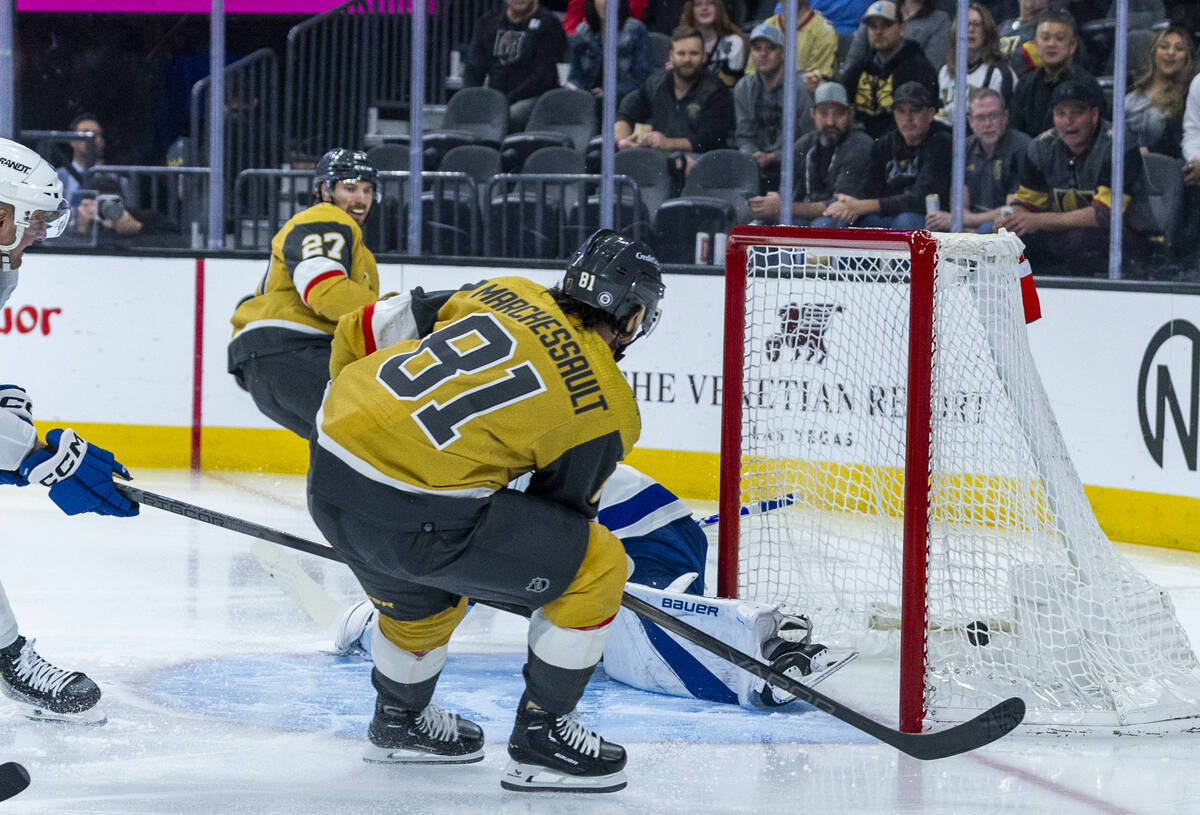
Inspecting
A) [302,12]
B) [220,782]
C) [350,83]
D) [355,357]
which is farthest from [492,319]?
[302,12]

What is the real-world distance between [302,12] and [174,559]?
13.7 feet

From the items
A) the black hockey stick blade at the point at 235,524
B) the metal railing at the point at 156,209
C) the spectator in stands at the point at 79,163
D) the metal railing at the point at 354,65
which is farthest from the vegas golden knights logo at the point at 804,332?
the spectator in stands at the point at 79,163

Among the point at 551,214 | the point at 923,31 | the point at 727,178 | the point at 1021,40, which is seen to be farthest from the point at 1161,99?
the point at 551,214

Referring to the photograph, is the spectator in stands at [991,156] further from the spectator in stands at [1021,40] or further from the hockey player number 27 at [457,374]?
the hockey player number 27 at [457,374]

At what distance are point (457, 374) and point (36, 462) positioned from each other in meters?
0.84

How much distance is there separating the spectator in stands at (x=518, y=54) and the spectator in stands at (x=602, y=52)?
0.46ft

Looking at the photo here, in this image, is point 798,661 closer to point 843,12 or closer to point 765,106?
point 765,106

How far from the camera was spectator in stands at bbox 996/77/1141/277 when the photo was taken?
5.02m

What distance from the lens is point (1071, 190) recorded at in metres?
5.10

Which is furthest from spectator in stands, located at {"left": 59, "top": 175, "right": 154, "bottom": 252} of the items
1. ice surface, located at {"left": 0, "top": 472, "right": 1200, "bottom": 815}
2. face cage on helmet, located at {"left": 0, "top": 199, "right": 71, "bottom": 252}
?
face cage on helmet, located at {"left": 0, "top": 199, "right": 71, "bottom": 252}

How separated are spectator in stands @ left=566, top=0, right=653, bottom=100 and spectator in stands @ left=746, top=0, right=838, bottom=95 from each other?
57 cm

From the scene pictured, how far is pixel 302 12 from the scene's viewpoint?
7727mm

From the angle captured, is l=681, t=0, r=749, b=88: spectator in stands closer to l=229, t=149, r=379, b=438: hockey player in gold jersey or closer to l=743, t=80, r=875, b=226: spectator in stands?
l=743, t=80, r=875, b=226: spectator in stands

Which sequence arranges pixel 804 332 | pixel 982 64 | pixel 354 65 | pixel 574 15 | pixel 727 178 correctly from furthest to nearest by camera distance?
pixel 354 65 < pixel 574 15 < pixel 727 178 < pixel 982 64 < pixel 804 332
